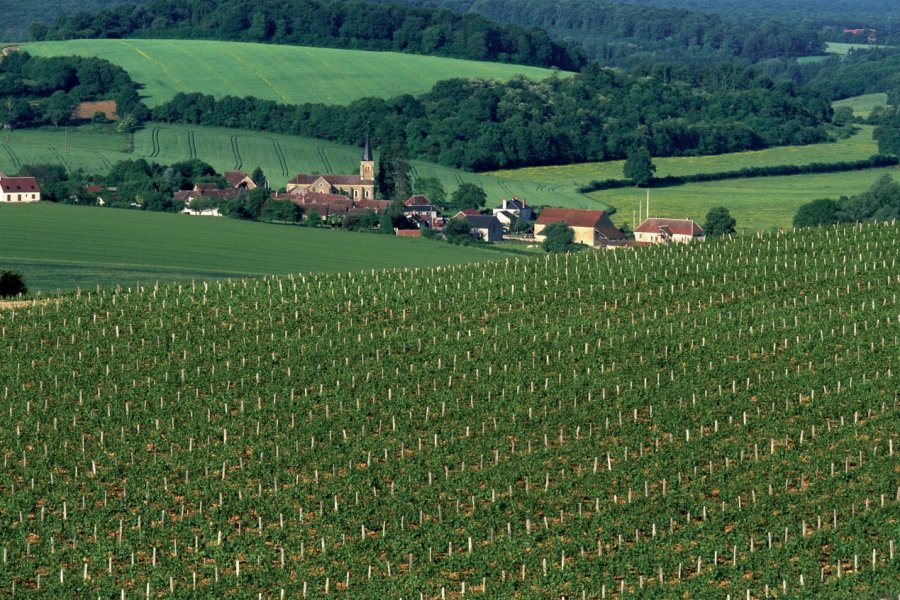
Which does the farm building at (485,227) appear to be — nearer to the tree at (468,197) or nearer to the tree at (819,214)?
the tree at (468,197)

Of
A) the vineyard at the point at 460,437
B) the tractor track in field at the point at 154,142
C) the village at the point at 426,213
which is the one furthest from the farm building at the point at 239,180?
the vineyard at the point at 460,437

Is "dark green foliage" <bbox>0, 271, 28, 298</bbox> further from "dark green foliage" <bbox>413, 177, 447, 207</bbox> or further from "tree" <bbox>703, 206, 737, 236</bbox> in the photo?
"dark green foliage" <bbox>413, 177, 447, 207</bbox>

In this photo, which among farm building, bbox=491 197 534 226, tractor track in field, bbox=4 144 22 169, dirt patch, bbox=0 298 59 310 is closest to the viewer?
dirt patch, bbox=0 298 59 310

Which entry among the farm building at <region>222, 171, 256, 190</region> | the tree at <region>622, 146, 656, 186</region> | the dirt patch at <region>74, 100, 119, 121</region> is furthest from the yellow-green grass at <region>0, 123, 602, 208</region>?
the tree at <region>622, 146, 656, 186</region>

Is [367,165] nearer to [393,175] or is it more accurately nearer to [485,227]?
[393,175]

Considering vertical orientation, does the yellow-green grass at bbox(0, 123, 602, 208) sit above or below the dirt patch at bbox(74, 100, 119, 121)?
below

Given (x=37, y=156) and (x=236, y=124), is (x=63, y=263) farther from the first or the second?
(x=236, y=124)

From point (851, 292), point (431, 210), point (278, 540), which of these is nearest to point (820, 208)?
point (431, 210)

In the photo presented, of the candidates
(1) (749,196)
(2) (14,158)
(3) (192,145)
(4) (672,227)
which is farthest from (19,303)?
(3) (192,145)
